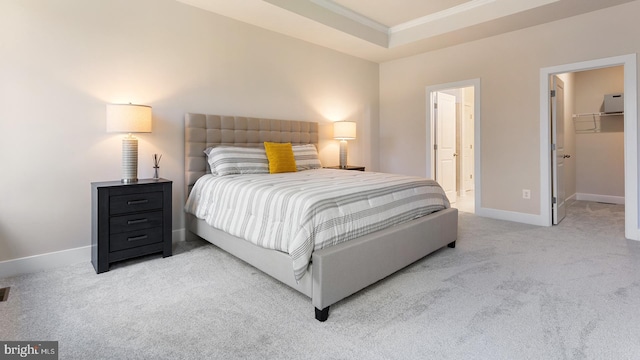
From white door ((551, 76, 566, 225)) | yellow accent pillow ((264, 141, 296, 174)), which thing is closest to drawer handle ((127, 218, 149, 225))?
yellow accent pillow ((264, 141, 296, 174))

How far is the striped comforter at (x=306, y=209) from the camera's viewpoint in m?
1.94

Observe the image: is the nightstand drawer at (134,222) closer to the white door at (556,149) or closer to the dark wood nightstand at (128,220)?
the dark wood nightstand at (128,220)

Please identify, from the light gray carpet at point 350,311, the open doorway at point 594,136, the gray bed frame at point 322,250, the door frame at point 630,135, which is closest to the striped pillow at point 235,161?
the gray bed frame at point 322,250

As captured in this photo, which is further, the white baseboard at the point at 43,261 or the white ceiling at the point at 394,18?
the white ceiling at the point at 394,18

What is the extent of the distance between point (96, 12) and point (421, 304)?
360 centimetres

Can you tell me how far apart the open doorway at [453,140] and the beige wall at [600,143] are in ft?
6.15

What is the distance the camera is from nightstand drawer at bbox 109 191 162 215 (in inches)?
105

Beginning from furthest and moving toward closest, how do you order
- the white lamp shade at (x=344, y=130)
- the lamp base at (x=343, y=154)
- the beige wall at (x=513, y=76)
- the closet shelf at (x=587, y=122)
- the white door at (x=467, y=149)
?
the white door at (x=467, y=149) → the closet shelf at (x=587, y=122) → the lamp base at (x=343, y=154) → the white lamp shade at (x=344, y=130) → the beige wall at (x=513, y=76)

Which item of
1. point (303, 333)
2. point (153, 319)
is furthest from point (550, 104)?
point (153, 319)

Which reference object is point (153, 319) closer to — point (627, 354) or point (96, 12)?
point (627, 354)

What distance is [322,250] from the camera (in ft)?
6.28

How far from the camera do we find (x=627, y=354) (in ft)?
5.07

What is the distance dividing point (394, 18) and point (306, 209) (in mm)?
3590

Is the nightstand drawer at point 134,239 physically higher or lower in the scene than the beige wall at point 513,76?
lower
